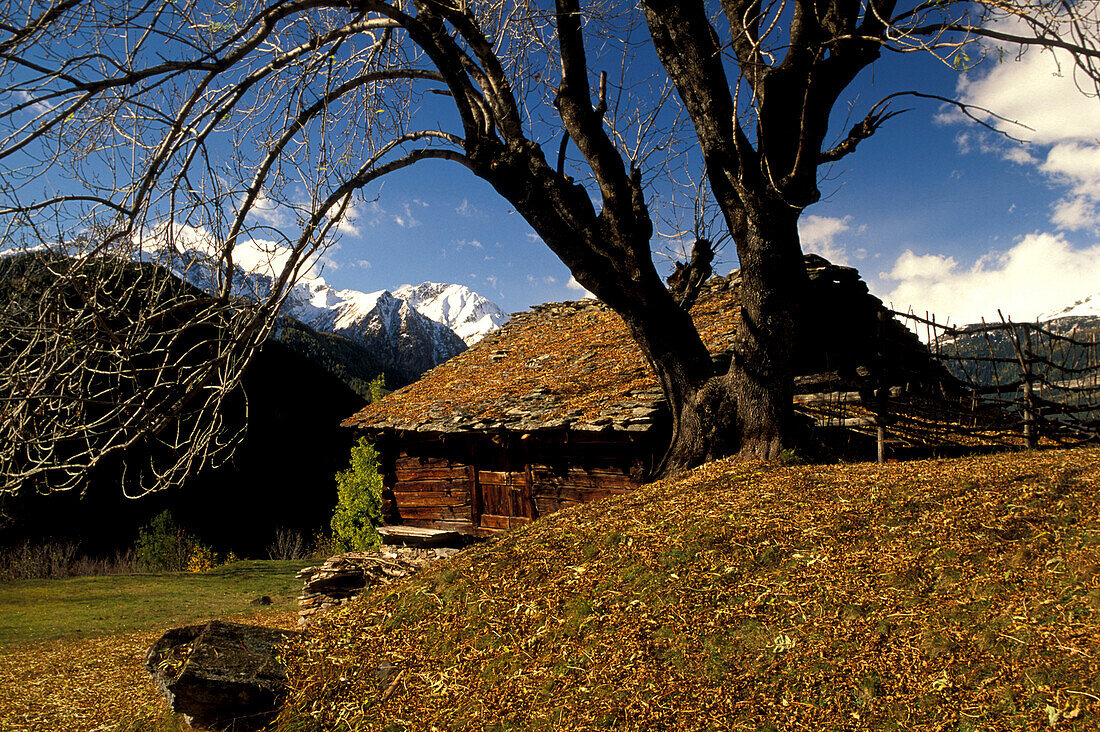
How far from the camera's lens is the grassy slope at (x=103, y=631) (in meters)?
5.32

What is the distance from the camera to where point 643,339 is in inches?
260

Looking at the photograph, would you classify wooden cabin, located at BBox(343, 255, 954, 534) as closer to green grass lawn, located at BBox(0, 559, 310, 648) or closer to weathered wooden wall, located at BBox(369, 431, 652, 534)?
weathered wooden wall, located at BBox(369, 431, 652, 534)

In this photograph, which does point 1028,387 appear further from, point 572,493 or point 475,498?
point 475,498

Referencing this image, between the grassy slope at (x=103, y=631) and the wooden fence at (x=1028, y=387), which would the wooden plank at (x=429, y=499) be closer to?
the grassy slope at (x=103, y=631)

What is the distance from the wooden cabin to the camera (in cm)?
959

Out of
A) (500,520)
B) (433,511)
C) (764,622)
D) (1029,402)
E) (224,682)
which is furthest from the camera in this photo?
(433,511)

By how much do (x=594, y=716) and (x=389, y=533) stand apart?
1108 centimetres

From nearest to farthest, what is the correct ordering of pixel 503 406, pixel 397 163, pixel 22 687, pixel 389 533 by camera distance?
pixel 397 163 < pixel 22 687 < pixel 503 406 < pixel 389 533

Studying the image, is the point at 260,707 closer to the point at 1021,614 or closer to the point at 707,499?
the point at 707,499

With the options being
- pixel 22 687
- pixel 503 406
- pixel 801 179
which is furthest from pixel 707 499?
pixel 22 687

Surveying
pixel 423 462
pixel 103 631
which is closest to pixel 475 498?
pixel 423 462

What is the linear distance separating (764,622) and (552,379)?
847 centimetres

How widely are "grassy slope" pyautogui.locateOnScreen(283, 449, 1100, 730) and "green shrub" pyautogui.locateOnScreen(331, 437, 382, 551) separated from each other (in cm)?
2213

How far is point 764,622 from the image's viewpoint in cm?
333
